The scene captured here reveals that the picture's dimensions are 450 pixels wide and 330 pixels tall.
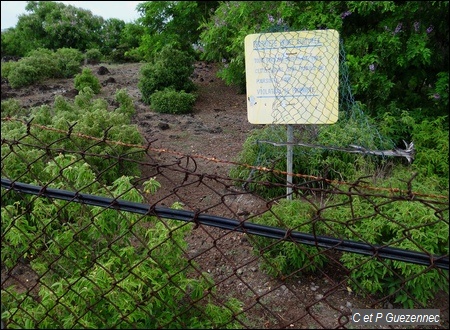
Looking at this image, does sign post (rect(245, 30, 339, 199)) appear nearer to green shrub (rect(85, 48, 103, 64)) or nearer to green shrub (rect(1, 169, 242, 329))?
green shrub (rect(1, 169, 242, 329))

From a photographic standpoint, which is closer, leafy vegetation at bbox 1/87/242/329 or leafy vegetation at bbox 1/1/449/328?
leafy vegetation at bbox 1/87/242/329

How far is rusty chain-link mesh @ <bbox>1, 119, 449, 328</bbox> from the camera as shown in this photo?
4.18 ft

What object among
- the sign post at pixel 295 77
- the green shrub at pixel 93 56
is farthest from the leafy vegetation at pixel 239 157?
the green shrub at pixel 93 56

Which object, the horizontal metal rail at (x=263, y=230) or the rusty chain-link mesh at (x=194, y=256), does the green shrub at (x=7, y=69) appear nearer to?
the rusty chain-link mesh at (x=194, y=256)

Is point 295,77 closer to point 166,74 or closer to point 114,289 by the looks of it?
point 114,289

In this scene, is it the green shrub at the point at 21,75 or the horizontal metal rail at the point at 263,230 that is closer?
the horizontal metal rail at the point at 263,230

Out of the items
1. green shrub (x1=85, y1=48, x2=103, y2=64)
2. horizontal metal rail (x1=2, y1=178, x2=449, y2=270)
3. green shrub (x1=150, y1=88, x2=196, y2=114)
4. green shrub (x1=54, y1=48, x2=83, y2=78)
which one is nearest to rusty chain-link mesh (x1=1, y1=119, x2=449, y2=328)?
horizontal metal rail (x1=2, y1=178, x2=449, y2=270)

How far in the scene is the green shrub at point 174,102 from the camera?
5340mm

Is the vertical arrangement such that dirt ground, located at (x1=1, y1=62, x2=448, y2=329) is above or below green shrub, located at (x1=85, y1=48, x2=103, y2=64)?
below

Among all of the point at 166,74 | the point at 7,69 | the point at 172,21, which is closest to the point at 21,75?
the point at 7,69

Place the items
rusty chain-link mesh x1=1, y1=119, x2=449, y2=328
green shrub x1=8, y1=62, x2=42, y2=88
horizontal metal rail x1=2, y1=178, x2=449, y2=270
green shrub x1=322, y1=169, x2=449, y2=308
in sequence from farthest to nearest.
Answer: green shrub x1=8, y1=62, x2=42, y2=88, green shrub x1=322, y1=169, x2=449, y2=308, rusty chain-link mesh x1=1, y1=119, x2=449, y2=328, horizontal metal rail x1=2, y1=178, x2=449, y2=270

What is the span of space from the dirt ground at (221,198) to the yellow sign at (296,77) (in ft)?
1.61

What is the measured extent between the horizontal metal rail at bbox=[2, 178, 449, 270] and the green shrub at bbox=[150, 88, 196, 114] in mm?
3989

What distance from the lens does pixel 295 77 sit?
271cm
